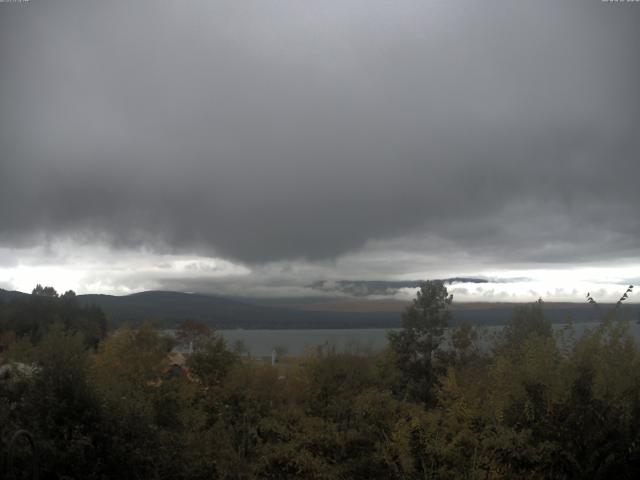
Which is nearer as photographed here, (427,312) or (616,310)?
(616,310)

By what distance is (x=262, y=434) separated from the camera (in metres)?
25.1

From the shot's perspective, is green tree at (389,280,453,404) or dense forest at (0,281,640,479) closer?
dense forest at (0,281,640,479)

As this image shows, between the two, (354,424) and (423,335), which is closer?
(354,424)

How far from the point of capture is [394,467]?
16203 mm

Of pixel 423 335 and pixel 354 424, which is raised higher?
pixel 423 335

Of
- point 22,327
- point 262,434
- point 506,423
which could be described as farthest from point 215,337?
point 22,327

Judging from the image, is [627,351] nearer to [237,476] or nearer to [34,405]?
[237,476]

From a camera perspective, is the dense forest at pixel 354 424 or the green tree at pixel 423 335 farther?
the green tree at pixel 423 335

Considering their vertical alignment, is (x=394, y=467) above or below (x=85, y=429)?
below

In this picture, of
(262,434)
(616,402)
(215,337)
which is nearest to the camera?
(616,402)

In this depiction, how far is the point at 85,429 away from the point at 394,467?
26.7 ft

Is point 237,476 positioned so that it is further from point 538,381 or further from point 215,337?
point 215,337

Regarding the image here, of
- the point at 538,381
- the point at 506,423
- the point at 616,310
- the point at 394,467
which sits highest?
the point at 616,310

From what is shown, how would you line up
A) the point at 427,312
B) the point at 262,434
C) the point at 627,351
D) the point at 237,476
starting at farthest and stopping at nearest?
1. the point at 427,312
2. the point at 262,434
3. the point at 237,476
4. the point at 627,351
